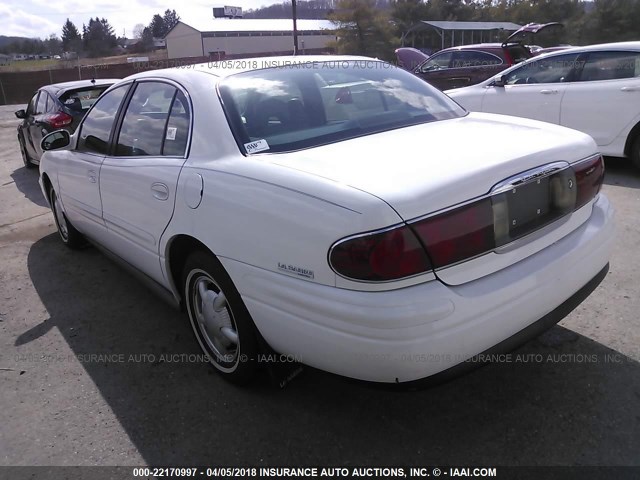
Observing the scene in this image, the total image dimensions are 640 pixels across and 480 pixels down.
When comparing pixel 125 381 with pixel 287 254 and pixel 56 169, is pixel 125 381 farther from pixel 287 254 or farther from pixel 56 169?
pixel 56 169

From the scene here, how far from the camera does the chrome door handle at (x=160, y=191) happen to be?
280 centimetres

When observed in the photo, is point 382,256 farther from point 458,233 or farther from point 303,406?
point 303,406

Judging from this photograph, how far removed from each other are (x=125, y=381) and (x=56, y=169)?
2486mm

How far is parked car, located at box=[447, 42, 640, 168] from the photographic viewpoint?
239 inches

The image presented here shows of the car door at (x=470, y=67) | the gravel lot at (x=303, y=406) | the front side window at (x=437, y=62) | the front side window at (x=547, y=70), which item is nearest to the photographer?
the gravel lot at (x=303, y=406)

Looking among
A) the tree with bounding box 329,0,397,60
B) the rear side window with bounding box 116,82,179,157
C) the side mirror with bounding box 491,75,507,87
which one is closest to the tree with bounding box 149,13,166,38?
the tree with bounding box 329,0,397,60

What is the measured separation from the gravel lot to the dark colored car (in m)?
5.64

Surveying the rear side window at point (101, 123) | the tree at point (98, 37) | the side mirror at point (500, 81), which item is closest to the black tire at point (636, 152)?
the side mirror at point (500, 81)

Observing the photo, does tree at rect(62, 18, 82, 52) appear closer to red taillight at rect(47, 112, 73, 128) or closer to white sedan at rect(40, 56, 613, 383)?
red taillight at rect(47, 112, 73, 128)

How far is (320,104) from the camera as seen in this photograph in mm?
2875

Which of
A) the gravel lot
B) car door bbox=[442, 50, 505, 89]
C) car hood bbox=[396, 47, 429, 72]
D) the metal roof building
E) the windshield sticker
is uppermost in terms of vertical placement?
the metal roof building

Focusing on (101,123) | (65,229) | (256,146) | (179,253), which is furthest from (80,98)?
(256,146)

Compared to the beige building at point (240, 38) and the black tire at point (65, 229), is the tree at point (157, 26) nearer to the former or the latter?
the beige building at point (240, 38)

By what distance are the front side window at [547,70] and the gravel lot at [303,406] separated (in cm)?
389
